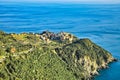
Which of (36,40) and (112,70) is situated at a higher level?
(36,40)

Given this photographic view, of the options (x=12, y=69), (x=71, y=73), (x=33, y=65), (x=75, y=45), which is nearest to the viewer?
(x=12, y=69)

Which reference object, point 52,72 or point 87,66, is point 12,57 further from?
point 87,66

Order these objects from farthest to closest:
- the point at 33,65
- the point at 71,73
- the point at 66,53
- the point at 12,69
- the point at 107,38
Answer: the point at 107,38 → the point at 66,53 → the point at 71,73 → the point at 33,65 → the point at 12,69

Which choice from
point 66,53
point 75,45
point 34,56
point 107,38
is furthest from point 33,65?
point 107,38

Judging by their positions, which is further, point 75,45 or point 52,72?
point 75,45

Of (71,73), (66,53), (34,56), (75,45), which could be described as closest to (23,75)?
(34,56)

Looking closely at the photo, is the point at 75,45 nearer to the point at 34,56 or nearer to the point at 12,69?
the point at 34,56
